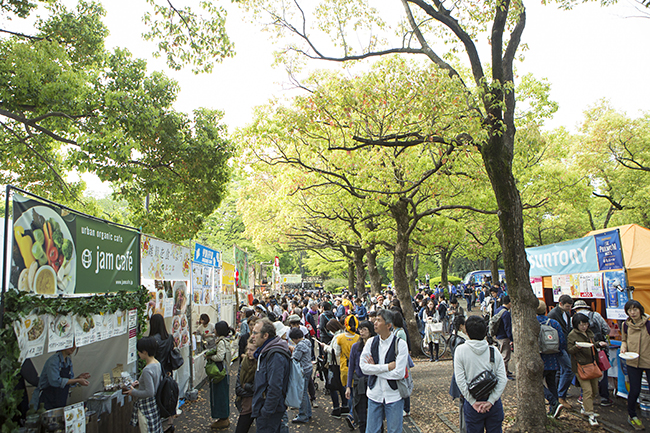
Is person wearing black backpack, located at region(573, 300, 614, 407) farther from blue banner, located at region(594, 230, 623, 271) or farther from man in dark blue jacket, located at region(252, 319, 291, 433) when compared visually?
man in dark blue jacket, located at region(252, 319, 291, 433)

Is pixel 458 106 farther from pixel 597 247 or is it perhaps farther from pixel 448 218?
pixel 448 218

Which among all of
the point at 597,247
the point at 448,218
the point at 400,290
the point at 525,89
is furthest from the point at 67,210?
the point at 525,89

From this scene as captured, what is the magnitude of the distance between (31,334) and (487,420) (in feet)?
15.4

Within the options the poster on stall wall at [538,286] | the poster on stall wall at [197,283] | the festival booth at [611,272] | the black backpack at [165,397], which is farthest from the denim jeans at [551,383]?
the poster on stall wall at [197,283]

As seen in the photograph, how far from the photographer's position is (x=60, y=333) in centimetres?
445

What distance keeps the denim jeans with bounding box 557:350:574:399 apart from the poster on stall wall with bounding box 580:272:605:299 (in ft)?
8.18

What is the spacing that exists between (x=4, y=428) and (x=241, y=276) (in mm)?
12795

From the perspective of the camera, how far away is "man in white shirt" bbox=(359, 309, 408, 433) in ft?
15.7

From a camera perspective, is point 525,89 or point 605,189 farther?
point 605,189

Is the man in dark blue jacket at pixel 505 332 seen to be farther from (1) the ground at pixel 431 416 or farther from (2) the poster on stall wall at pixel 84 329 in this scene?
(2) the poster on stall wall at pixel 84 329

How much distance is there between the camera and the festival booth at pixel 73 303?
3742 millimetres

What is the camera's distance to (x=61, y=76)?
8.40 m

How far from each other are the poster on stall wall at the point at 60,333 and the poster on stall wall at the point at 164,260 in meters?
2.16

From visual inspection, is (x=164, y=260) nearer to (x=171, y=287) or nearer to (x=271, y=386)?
(x=171, y=287)
